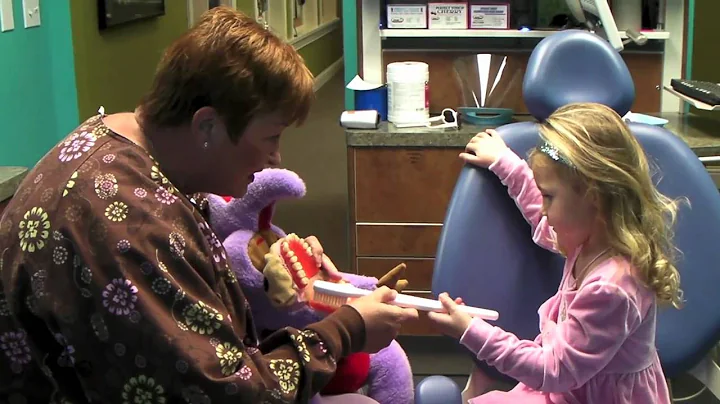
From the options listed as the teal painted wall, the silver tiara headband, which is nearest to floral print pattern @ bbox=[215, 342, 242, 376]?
the silver tiara headband

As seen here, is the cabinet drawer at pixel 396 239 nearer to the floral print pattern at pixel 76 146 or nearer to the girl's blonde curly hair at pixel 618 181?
the girl's blonde curly hair at pixel 618 181

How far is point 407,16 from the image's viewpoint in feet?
8.78

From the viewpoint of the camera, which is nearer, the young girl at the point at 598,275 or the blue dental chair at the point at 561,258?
the young girl at the point at 598,275

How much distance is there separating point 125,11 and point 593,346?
2.71m

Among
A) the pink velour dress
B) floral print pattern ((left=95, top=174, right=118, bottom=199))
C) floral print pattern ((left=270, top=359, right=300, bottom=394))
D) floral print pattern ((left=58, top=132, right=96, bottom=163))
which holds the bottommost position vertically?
the pink velour dress

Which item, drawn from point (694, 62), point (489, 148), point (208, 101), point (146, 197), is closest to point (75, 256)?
point (146, 197)

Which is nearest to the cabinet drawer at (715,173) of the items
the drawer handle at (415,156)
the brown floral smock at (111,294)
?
the drawer handle at (415,156)

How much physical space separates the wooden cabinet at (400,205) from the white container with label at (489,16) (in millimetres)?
477

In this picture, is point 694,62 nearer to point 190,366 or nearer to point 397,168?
point 397,168

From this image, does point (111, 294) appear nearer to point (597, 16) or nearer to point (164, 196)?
point (164, 196)

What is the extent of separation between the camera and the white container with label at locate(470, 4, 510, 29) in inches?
105

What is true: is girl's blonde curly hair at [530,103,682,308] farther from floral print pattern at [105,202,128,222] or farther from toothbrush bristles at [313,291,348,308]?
floral print pattern at [105,202,128,222]

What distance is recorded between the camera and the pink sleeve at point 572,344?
1318 mm

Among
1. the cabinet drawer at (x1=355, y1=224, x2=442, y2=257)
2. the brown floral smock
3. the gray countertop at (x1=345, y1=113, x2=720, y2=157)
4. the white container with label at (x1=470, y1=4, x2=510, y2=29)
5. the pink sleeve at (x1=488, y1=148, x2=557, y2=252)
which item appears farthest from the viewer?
the white container with label at (x1=470, y1=4, x2=510, y2=29)
